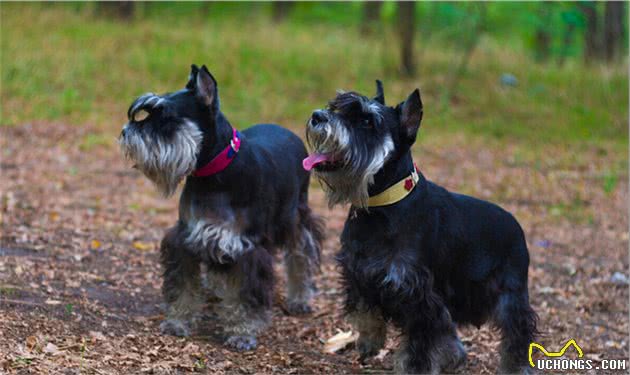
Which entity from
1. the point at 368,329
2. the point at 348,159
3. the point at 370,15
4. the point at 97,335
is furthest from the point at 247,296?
the point at 370,15

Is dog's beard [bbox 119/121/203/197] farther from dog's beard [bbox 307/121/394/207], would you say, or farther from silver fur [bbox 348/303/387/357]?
silver fur [bbox 348/303/387/357]

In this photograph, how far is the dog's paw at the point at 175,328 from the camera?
6.79 meters

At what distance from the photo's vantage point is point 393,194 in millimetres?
5723

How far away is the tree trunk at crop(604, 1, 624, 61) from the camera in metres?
22.2

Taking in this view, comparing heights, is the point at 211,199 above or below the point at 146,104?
below

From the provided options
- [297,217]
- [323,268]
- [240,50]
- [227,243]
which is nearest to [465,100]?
[240,50]

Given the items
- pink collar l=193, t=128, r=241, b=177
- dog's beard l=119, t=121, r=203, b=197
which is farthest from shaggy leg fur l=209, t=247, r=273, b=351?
dog's beard l=119, t=121, r=203, b=197

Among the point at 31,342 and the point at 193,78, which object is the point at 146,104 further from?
the point at 31,342

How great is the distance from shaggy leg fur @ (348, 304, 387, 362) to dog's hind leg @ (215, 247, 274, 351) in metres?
0.85

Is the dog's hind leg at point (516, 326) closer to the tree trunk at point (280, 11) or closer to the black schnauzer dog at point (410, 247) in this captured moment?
the black schnauzer dog at point (410, 247)

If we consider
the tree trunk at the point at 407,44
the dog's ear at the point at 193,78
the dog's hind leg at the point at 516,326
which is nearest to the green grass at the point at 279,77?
the tree trunk at the point at 407,44

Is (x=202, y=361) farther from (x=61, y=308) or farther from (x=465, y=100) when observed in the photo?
(x=465, y=100)

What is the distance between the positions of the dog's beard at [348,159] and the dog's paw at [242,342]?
163cm

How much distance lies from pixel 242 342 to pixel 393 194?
70.9 inches
